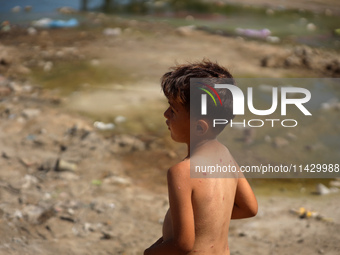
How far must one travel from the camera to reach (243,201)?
1.86m

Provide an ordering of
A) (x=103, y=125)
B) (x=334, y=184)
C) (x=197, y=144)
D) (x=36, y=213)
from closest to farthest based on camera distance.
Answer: (x=197, y=144) → (x=36, y=213) → (x=334, y=184) → (x=103, y=125)

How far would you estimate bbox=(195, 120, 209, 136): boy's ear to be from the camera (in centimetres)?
167

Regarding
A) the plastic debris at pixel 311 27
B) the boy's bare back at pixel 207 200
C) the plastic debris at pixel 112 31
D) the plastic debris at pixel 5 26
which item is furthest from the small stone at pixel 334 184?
the plastic debris at pixel 5 26

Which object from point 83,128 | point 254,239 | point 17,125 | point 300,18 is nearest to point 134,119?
point 83,128

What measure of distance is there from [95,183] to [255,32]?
4134mm

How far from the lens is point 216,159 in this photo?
172 cm

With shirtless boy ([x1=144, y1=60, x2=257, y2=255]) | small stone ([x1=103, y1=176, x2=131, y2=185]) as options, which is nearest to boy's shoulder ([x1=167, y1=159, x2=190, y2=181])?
shirtless boy ([x1=144, y1=60, x2=257, y2=255])

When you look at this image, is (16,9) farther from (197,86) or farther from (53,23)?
(197,86)

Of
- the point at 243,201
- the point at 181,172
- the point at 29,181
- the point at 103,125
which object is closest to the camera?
the point at 181,172

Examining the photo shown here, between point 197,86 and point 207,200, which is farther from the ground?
point 197,86

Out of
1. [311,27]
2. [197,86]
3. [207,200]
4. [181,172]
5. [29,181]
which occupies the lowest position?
[311,27]

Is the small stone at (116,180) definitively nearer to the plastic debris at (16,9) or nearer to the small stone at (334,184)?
the small stone at (334,184)

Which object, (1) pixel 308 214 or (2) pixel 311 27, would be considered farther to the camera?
(2) pixel 311 27

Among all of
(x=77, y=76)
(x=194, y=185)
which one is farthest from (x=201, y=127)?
(x=77, y=76)
